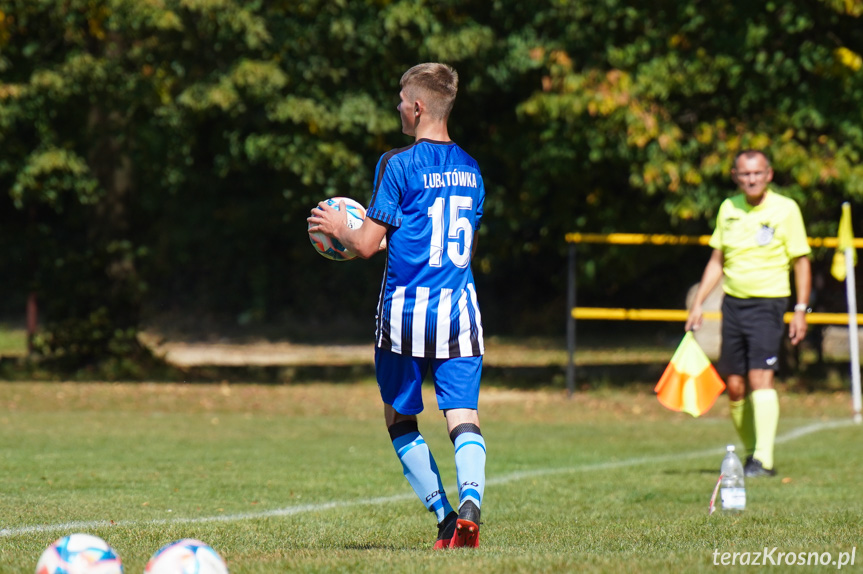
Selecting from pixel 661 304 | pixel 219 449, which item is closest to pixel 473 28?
pixel 219 449

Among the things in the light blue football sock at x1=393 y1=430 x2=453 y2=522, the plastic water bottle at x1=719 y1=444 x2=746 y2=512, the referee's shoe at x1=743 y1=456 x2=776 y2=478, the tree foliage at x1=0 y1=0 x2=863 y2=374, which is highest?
the tree foliage at x1=0 y1=0 x2=863 y2=374

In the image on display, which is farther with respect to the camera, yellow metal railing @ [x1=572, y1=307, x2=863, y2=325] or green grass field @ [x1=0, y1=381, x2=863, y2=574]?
yellow metal railing @ [x1=572, y1=307, x2=863, y2=325]

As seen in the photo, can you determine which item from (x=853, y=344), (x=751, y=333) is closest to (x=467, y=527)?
(x=751, y=333)

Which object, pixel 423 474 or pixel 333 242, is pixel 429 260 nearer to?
pixel 333 242

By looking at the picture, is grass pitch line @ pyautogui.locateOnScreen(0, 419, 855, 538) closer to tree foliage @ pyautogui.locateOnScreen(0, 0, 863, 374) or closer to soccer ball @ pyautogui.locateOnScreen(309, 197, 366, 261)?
soccer ball @ pyautogui.locateOnScreen(309, 197, 366, 261)

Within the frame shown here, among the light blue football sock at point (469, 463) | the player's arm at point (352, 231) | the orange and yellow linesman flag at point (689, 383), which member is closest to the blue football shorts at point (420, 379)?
the light blue football sock at point (469, 463)

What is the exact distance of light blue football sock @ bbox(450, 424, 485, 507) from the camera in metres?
4.61

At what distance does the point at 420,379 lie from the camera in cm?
487

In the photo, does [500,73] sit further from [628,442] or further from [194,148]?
[628,442]

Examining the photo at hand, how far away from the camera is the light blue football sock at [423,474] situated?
4.93m

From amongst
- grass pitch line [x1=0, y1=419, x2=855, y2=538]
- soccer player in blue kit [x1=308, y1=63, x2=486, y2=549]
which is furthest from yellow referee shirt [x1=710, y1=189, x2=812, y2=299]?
soccer player in blue kit [x1=308, y1=63, x2=486, y2=549]
